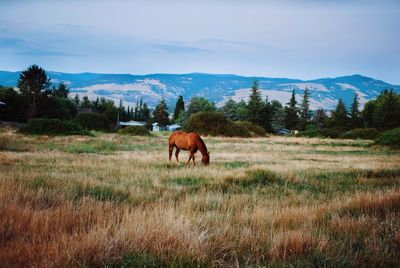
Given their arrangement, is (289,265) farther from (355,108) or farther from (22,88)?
(355,108)

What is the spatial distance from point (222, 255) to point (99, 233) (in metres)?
1.60

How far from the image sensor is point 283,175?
13531 mm

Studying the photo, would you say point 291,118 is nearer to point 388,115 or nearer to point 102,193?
point 388,115

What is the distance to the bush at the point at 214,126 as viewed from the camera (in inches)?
2520

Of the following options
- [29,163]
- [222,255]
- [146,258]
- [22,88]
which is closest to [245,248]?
[222,255]

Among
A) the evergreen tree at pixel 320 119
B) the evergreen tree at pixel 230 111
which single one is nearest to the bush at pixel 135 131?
the evergreen tree at pixel 230 111

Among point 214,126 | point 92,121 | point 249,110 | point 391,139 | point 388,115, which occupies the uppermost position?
point 388,115

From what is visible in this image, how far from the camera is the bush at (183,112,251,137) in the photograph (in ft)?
210

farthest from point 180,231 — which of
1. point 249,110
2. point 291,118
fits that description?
point 291,118

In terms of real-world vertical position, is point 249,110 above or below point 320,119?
above

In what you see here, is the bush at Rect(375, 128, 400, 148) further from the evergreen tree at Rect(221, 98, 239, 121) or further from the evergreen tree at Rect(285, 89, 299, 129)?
the evergreen tree at Rect(285, 89, 299, 129)

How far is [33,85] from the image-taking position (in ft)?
193

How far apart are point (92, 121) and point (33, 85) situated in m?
10.5

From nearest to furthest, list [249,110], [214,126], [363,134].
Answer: [214,126] → [363,134] → [249,110]
